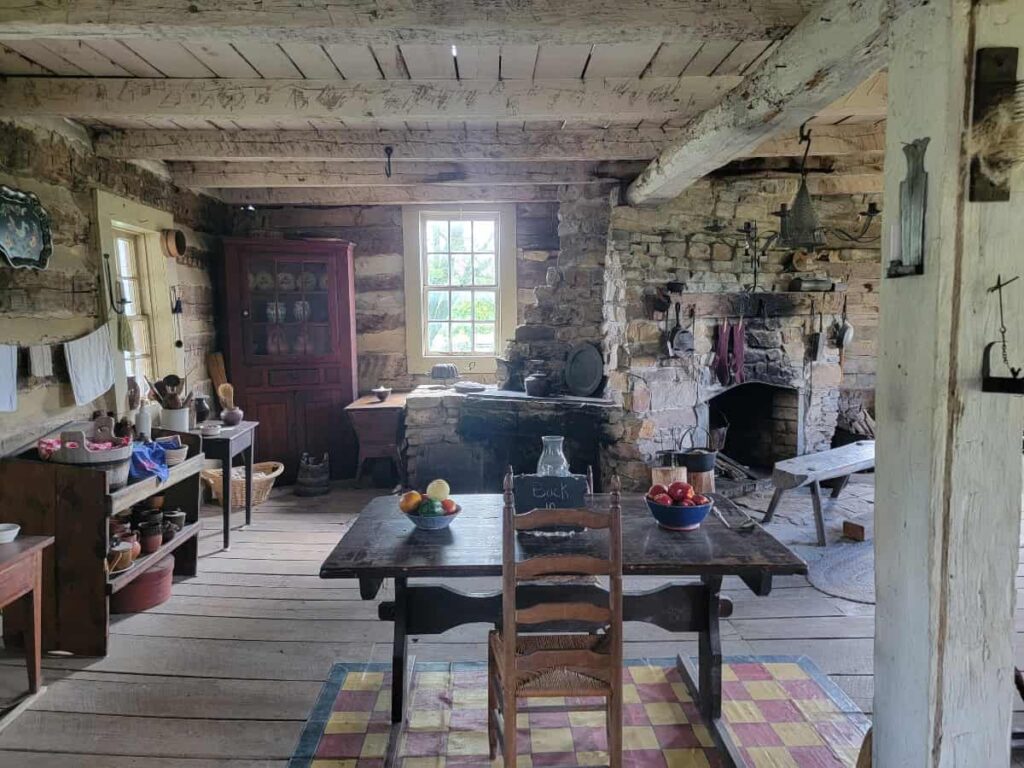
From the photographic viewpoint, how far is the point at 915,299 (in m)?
1.54

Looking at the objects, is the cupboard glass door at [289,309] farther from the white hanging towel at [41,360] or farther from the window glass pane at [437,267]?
the white hanging towel at [41,360]

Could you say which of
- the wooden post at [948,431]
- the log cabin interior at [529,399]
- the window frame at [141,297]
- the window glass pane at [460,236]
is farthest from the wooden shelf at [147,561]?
the window glass pane at [460,236]

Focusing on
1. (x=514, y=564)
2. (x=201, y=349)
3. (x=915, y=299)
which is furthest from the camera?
(x=201, y=349)

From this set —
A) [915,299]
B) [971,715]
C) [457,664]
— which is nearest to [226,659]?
[457,664]

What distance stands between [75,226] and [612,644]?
3430 millimetres

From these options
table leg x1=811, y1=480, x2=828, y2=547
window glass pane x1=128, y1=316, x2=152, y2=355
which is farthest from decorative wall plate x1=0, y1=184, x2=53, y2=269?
table leg x1=811, y1=480, x2=828, y2=547

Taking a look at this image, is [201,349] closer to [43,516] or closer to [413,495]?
[43,516]

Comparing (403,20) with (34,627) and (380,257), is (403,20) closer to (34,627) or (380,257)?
(34,627)

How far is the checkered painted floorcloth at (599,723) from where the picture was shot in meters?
2.19

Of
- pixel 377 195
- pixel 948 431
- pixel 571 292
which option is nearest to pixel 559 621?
pixel 948 431

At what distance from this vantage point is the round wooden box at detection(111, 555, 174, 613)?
3.22m

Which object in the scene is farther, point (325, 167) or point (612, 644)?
point (325, 167)

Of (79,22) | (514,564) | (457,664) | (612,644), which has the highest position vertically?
(79,22)

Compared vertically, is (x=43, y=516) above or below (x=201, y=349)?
below
